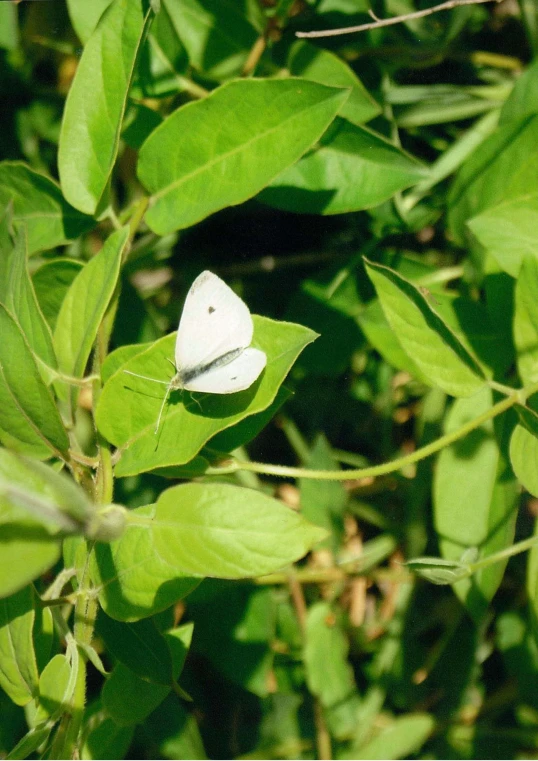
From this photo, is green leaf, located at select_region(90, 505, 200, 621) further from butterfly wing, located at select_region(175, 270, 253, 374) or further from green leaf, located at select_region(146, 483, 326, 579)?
butterfly wing, located at select_region(175, 270, 253, 374)

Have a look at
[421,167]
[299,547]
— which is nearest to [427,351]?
[421,167]

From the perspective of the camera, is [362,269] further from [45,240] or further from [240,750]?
[240,750]

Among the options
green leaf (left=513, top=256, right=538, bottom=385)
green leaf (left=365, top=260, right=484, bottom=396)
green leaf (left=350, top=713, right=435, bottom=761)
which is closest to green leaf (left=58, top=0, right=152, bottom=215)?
green leaf (left=365, top=260, right=484, bottom=396)

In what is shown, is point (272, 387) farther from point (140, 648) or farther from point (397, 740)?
point (397, 740)

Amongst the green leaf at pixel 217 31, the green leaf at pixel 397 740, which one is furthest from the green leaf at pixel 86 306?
the green leaf at pixel 397 740

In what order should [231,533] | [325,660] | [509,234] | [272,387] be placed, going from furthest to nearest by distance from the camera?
[325,660], [509,234], [272,387], [231,533]

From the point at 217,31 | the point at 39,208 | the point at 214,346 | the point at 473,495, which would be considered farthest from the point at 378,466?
the point at 217,31

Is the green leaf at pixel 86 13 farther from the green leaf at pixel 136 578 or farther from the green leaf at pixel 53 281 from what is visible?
the green leaf at pixel 136 578
